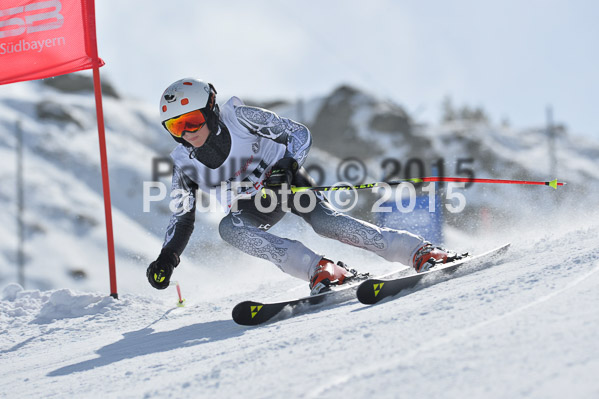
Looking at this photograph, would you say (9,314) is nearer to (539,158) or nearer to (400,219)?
(400,219)

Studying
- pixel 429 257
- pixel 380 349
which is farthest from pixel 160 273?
pixel 380 349

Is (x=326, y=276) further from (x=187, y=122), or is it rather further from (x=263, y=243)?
(x=187, y=122)

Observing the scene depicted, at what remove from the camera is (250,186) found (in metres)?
4.48

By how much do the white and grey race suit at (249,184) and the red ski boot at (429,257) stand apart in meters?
0.07

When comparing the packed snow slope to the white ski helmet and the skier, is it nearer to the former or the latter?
the skier

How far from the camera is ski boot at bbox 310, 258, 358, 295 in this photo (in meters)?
3.76

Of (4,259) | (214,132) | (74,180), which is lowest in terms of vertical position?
(4,259)

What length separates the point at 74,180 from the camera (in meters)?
26.4

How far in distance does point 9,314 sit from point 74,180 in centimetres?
2277

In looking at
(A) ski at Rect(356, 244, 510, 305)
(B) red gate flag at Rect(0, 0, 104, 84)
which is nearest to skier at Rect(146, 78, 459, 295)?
(A) ski at Rect(356, 244, 510, 305)

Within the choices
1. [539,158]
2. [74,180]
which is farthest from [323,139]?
[74,180]

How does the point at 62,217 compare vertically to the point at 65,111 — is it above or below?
below

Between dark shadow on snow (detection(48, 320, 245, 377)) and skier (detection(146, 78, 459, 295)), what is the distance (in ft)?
1.38

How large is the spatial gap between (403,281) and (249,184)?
4.99 ft
